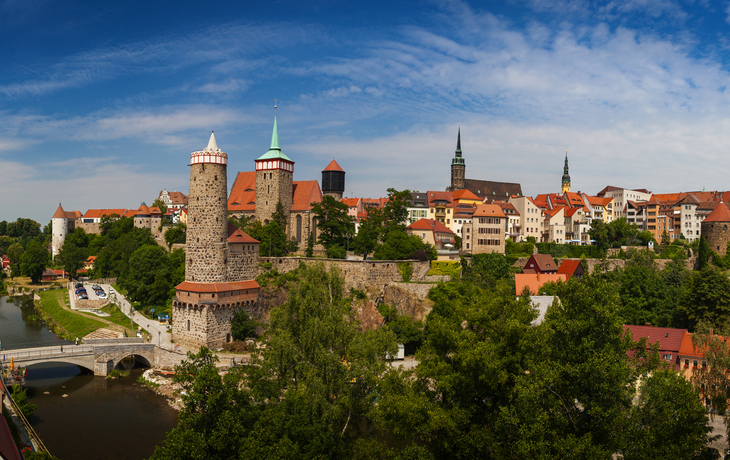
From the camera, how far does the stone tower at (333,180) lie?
61562mm

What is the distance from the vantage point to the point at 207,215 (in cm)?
3750

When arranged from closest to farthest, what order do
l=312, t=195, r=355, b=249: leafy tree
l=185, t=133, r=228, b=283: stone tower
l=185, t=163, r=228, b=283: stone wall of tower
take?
l=185, t=133, r=228, b=283: stone tower < l=185, t=163, r=228, b=283: stone wall of tower < l=312, t=195, r=355, b=249: leafy tree

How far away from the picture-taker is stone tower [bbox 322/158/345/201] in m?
61.6

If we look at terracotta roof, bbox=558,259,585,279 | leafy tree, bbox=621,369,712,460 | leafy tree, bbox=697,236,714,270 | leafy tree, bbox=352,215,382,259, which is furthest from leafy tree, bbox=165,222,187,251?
leafy tree, bbox=697,236,714,270

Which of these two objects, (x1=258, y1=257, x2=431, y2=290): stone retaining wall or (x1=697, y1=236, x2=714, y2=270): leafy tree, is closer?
(x1=258, y1=257, x2=431, y2=290): stone retaining wall

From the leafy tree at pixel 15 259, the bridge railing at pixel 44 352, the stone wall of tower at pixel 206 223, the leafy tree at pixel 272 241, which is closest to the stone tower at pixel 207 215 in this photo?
the stone wall of tower at pixel 206 223

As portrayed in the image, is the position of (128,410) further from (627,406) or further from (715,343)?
(715,343)

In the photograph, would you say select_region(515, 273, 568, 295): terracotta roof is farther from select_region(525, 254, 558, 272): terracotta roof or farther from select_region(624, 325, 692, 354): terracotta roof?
select_region(624, 325, 692, 354): terracotta roof

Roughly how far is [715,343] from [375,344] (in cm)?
1802

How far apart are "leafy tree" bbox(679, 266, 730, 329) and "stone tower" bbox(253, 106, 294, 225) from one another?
38130 mm

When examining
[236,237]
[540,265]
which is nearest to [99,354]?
[236,237]

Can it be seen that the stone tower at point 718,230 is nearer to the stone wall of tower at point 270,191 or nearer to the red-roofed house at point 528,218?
the red-roofed house at point 528,218

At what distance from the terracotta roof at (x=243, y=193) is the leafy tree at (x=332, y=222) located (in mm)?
9736

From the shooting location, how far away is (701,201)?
76.5 metres
